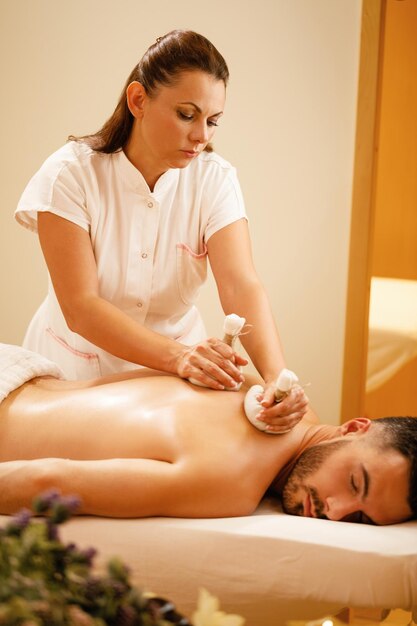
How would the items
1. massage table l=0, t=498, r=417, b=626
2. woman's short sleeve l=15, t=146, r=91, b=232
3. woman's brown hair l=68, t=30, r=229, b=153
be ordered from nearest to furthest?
massage table l=0, t=498, r=417, b=626, woman's brown hair l=68, t=30, r=229, b=153, woman's short sleeve l=15, t=146, r=91, b=232

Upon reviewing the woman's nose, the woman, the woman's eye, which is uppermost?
the woman's eye

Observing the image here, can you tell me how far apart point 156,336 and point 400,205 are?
1732 mm

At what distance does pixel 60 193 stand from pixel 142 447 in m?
0.76

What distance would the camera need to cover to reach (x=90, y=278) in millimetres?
1947

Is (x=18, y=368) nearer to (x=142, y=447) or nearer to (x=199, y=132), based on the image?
(x=142, y=447)

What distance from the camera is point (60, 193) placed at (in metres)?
1.96

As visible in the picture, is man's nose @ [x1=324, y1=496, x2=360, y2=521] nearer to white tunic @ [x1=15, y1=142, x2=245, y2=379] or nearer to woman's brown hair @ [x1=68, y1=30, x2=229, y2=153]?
white tunic @ [x1=15, y1=142, x2=245, y2=379]

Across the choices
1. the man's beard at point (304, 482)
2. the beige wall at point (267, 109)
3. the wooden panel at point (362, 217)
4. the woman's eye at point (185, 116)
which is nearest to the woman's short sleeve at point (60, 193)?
the woman's eye at point (185, 116)

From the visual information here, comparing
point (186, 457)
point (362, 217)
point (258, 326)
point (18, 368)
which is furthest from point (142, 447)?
point (362, 217)

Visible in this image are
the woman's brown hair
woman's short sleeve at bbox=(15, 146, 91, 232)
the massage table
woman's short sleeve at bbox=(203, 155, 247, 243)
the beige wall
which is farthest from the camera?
the beige wall

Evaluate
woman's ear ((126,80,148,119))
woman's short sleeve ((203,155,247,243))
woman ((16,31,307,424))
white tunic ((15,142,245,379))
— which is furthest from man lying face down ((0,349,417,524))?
woman's ear ((126,80,148,119))

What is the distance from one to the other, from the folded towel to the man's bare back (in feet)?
0.08

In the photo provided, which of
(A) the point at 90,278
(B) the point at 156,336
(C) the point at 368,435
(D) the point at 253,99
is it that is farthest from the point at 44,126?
Answer: (C) the point at 368,435

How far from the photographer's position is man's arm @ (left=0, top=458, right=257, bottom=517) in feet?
4.71
